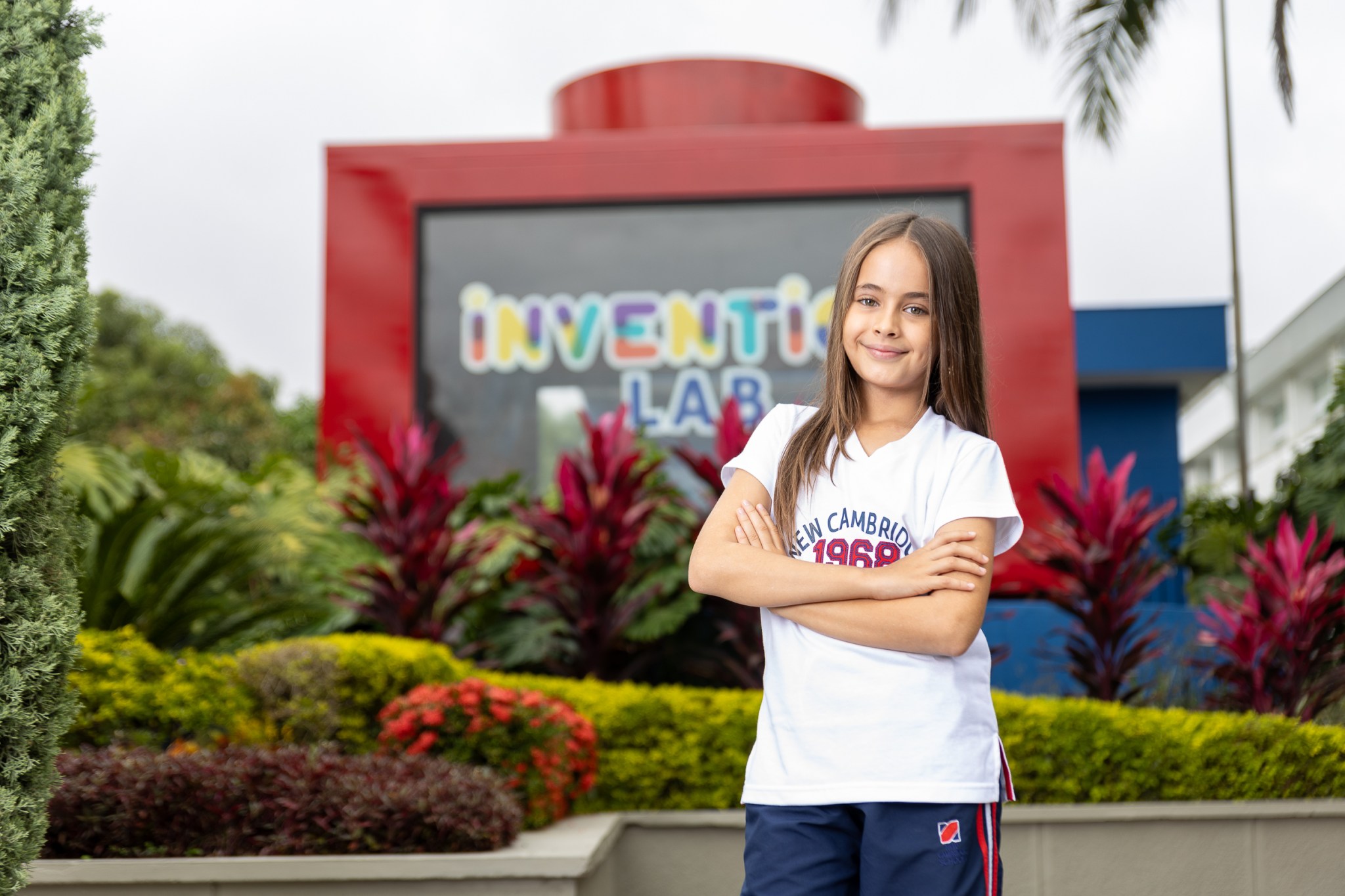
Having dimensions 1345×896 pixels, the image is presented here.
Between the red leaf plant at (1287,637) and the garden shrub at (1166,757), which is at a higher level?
the red leaf plant at (1287,637)

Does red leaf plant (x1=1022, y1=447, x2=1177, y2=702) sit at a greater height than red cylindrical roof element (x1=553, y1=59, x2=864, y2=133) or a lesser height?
lesser

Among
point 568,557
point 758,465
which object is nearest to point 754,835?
point 758,465

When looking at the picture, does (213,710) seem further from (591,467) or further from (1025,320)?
(1025,320)

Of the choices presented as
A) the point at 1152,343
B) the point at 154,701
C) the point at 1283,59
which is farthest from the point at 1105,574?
the point at 1152,343

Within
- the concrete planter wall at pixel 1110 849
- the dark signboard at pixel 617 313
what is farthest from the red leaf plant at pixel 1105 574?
the dark signboard at pixel 617 313

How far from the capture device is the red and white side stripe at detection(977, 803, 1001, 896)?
187 centimetres

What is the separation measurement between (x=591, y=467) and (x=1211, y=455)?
43.7 meters

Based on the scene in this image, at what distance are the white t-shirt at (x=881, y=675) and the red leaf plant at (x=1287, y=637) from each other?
10.1 ft

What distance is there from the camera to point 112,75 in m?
3.90

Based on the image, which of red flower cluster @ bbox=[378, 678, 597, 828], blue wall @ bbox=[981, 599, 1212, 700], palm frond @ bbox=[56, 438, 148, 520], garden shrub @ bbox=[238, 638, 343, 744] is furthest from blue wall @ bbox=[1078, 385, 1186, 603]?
garden shrub @ bbox=[238, 638, 343, 744]

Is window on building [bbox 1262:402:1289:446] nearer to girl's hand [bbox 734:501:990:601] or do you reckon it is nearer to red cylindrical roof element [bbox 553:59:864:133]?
red cylindrical roof element [bbox 553:59:864:133]

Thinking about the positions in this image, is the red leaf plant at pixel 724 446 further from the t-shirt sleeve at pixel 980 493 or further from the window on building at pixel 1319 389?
the window on building at pixel 1319 389

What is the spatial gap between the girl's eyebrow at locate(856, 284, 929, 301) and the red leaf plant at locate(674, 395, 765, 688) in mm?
2720

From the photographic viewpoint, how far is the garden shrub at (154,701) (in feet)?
13.8
